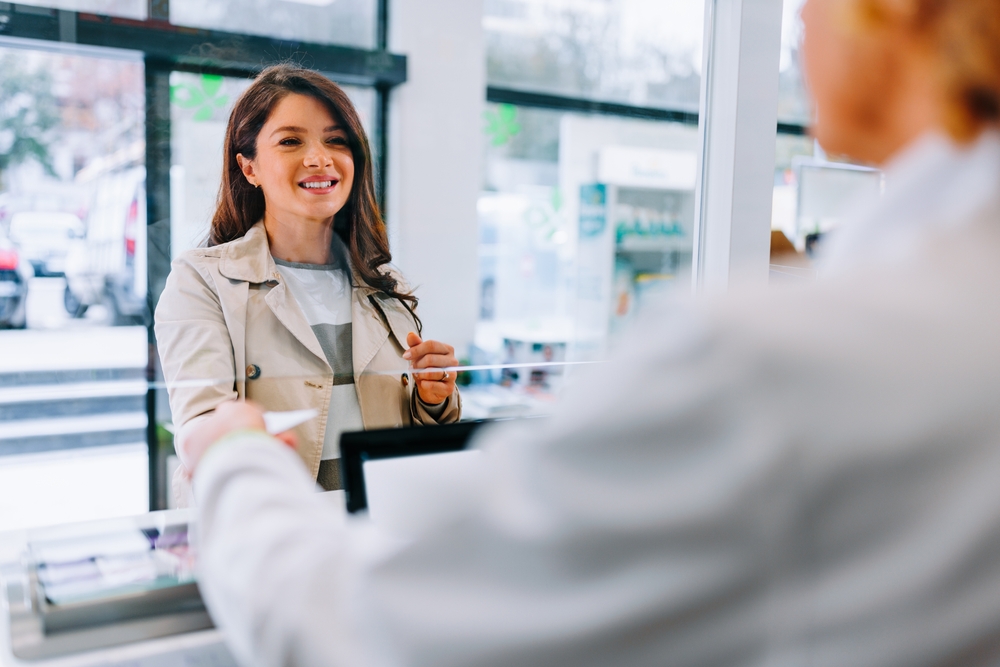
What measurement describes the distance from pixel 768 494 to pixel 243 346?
1.04 meters

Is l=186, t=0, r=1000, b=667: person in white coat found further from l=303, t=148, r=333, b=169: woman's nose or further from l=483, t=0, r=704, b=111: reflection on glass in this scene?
l=483, t=0, r=704, b=111: reflection on glass

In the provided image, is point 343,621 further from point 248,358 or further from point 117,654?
point 248,358

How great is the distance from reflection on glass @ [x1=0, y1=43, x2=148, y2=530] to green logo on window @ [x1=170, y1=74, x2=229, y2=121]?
0.18ft

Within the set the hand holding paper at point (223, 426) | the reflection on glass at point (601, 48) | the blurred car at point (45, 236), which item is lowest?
the hand holding paper at point (223, 426)

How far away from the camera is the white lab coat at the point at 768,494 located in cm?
37

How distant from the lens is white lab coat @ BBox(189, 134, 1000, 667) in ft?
1.21

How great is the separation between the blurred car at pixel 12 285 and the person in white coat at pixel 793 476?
0.98 metres

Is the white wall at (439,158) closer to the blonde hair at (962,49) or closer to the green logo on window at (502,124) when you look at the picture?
the green logo on window at (502,124)

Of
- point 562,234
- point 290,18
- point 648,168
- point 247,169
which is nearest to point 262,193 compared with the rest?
point 247,169

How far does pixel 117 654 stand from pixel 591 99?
130 cm

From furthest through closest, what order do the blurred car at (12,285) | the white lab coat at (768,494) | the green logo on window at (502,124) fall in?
the green logo on window at (502,124), the blurred car at (12,285), the white lab coat at (768,494)

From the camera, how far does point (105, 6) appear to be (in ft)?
3.95

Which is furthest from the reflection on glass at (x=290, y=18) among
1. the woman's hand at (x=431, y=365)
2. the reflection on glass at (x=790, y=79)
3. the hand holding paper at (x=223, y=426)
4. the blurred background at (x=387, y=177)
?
the reflection on glass at (x=790, y=79)

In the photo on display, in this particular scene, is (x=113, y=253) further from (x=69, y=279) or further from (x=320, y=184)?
(x=320, y=184)
